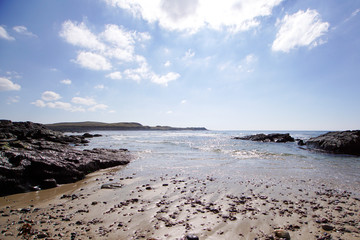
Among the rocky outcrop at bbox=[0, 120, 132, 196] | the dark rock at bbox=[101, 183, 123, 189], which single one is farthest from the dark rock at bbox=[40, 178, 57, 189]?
the dark rock at bbox=[101, 183, 123, 189]

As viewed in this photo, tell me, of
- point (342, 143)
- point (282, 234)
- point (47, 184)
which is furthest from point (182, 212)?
point (342, 143)

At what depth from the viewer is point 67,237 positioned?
4832 millimetres

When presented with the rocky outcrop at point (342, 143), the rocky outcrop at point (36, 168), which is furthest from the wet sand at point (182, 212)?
the rocky outcrop at point (342, 143)

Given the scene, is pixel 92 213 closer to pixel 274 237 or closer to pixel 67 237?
pixel 67 237

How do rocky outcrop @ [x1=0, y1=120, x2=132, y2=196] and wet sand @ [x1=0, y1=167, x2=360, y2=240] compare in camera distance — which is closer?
wet sand @ [x1=0, y1=167, x2=360, y2=240]

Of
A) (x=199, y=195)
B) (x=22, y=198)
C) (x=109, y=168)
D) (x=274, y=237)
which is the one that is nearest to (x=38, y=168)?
(x=22, y=198)

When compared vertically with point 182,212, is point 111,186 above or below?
below

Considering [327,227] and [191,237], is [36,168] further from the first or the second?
[327,227]

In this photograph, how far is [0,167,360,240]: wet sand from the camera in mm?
5125

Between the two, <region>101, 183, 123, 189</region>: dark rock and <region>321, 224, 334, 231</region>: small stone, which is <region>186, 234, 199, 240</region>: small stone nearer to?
<region>321, 224, 334, 231</region>: small stone

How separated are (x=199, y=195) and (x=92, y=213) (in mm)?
4583

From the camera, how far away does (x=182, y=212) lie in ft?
21.2

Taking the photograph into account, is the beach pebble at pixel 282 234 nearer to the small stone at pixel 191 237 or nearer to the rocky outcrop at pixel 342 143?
the small stone at pixel 191 237

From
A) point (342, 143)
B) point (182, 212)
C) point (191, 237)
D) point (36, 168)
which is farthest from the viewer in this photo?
point (342, 143)
